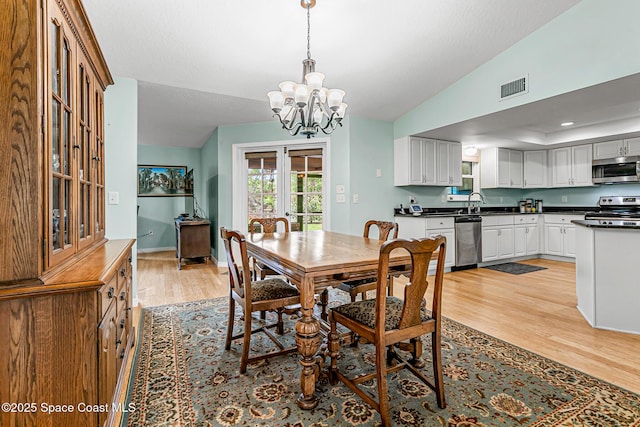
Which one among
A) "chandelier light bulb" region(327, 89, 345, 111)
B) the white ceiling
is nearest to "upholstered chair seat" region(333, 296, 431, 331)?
"chandelier light bulb" region(327, 89, 345, 111)

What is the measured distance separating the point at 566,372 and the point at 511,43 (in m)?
3.04

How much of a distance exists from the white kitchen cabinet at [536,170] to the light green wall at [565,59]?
3109mm

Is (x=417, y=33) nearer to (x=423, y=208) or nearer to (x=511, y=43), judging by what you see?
(x=511, y=43)

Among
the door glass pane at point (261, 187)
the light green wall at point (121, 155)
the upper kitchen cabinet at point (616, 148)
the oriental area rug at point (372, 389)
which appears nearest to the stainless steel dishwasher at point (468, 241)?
the upper kitchen cabinet at point (616, 148)

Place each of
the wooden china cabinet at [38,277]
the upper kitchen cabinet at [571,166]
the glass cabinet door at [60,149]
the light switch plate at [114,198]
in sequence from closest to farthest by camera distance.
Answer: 1. the wooden china cabinet at [38,277]
2. the glass cabinet door at [60,149]
3. the light switch plate at [114,198]
4. the upper kitchen cabinet at [571,166]

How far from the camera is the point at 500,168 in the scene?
19.3ft

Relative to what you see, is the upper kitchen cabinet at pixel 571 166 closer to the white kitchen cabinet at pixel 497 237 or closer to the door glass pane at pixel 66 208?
the white kitchen cabinet at pixel 497 237

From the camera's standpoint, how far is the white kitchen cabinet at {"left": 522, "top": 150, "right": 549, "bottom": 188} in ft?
19.8

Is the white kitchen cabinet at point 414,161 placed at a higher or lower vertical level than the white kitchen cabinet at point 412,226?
higher

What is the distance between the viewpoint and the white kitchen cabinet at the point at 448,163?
5039mm

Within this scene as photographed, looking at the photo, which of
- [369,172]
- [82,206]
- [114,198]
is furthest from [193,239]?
[82,206]

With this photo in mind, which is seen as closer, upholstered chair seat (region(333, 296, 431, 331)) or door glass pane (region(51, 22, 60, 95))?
door glass pane (region(51, 22, 60, 95))

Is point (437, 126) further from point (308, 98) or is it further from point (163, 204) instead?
point (163, 204)

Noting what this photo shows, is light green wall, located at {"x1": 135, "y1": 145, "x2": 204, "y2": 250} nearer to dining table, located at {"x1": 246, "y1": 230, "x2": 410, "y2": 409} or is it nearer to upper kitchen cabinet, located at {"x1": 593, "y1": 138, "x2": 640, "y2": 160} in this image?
dining table, located at {"x1": 246, "y1": 230, "x2": 410, "y2": 409}
